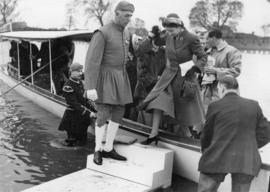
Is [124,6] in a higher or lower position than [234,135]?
higher

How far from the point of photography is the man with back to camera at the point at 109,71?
4297 mm

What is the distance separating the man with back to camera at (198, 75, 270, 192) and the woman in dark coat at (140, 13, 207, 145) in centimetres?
151

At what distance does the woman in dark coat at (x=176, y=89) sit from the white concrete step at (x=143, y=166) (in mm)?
369

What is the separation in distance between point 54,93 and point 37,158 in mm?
3053

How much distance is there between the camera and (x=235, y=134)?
316cm

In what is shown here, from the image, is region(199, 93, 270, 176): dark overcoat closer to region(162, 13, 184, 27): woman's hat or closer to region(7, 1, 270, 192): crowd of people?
region(7, 1, 270, 192): crowd of people

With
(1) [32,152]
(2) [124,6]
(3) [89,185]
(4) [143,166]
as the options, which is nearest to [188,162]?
(4) [143,166]

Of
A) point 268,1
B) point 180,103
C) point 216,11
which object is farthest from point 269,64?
point 268,1

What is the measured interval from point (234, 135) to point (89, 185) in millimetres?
1900

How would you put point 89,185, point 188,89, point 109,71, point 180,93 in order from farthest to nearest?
point 180,93 < point 188,89 < point 109,71 < point 89,185

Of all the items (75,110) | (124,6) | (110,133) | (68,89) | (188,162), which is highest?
(124,6)

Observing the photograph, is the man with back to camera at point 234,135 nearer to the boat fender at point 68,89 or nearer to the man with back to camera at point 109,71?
the man with back to camera at point 109,71

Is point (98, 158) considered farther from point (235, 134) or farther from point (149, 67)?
point (235, 134)

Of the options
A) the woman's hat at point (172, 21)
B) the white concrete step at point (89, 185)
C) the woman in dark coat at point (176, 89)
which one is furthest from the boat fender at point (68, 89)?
the woman's hat at point (172, 21)
